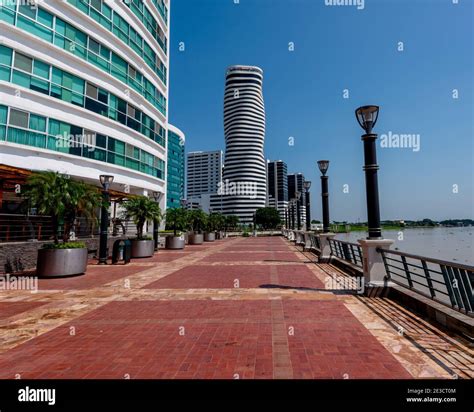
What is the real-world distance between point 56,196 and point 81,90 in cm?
1208

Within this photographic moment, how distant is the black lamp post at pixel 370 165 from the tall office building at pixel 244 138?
143 m

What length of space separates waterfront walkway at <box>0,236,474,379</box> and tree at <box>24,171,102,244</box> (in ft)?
9.59

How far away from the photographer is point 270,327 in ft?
16.1

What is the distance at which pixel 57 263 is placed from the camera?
962cm

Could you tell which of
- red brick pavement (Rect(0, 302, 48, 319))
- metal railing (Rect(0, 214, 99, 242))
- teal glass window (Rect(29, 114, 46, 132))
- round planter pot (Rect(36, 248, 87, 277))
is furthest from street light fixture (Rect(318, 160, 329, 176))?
teal glass window (Rect(29, 114, 46, 132))

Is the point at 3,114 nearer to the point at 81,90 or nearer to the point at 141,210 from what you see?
the point at 81,90

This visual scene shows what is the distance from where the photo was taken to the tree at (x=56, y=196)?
953 cm

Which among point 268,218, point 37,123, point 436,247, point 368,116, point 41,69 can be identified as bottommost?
point 436,247

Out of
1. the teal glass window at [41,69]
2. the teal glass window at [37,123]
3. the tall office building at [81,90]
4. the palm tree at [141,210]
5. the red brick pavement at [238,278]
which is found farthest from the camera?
the palm tree at [141,210]

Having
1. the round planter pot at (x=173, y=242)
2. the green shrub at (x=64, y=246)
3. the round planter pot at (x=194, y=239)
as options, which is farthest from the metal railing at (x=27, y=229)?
the round planter pot at (x=194, y=239)

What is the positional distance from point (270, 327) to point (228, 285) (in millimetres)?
3542

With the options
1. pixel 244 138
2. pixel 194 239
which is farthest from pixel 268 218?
pixel 194 239

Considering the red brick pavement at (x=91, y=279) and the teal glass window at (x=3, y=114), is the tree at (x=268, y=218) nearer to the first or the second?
the teal glass window at (x=3, y=114)

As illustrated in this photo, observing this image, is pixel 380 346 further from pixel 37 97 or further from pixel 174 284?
pixel 37 97
